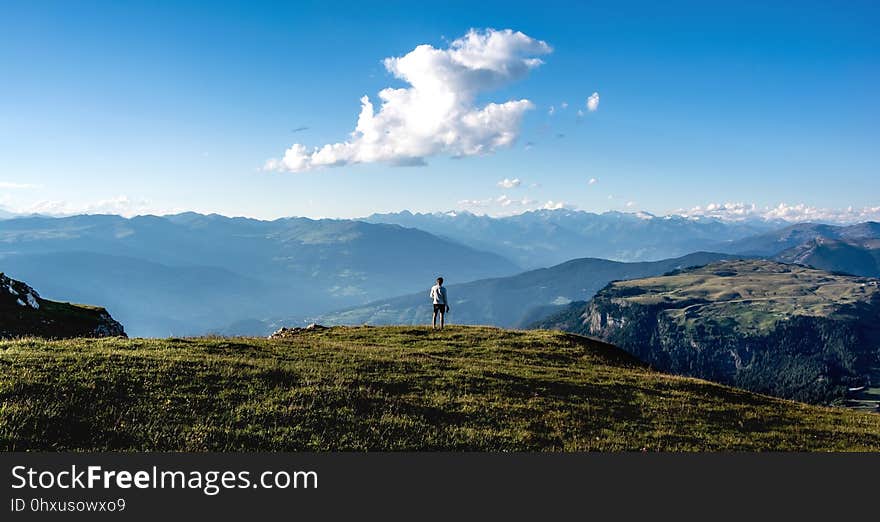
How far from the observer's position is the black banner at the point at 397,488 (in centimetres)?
1170

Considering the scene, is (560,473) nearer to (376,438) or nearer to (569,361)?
(376,438)

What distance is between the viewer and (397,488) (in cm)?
1253

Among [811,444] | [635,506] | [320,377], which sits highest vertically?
[320,377]

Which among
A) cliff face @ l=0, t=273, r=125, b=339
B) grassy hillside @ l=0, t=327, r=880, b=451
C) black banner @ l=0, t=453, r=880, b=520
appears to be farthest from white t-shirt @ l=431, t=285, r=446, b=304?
black banner @ l=0, t=453, r=880, b=520

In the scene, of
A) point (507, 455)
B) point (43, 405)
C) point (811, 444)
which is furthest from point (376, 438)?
point (811, 444)

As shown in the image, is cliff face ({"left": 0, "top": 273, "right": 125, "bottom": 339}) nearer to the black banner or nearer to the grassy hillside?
the grassy hillside

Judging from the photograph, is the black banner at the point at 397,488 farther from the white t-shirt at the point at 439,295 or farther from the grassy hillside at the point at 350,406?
the white t-shirt at the point at 439,295

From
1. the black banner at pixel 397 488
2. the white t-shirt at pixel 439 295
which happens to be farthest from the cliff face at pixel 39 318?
the black banner at pixel 397 488

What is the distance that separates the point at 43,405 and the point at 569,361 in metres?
30.4

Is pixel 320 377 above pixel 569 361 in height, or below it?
above

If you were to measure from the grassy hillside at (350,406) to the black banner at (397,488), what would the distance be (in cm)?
105

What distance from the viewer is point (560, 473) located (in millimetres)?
13836

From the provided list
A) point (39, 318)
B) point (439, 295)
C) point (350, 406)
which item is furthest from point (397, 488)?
point (39, 318)

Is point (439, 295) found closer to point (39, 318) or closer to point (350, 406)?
point (350, 406)
